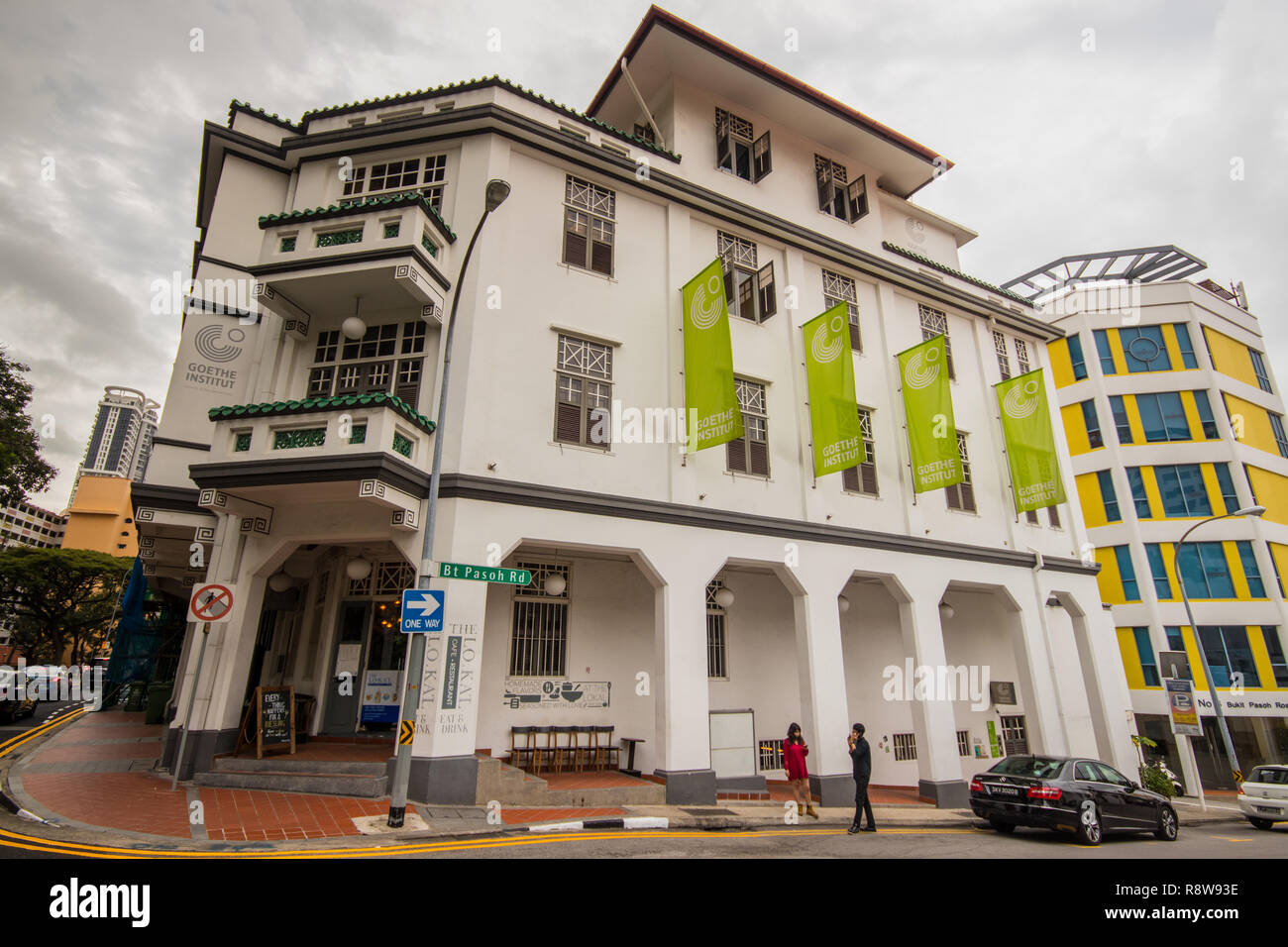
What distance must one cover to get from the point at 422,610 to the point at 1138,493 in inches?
1327

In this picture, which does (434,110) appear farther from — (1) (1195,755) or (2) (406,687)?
(1) (1195,755)

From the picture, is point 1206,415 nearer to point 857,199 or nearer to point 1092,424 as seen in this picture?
point 1092,424

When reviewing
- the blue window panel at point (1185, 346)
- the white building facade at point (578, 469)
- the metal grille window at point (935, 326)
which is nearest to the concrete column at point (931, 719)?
the white building facade at point (578, 469)

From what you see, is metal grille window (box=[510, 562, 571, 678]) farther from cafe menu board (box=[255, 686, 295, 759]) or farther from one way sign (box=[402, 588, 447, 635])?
one way sign (box=[402, 588, 447, 635])

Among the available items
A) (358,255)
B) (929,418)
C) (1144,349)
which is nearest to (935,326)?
(929,418)

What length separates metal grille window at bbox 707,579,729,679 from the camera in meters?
15.4

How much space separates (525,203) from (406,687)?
1025 cm

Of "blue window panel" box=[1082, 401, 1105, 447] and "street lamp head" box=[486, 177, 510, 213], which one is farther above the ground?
"blue window panel" box=[1082, 401, 1105, 447]

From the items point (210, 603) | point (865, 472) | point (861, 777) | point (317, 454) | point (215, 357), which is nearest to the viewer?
point (210, 603)

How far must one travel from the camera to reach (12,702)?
21.3 m

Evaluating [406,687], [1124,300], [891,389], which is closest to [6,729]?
[406,687]

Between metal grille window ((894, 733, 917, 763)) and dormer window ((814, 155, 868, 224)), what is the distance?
15.2m

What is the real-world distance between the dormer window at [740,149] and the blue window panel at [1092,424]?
23831 millimetres

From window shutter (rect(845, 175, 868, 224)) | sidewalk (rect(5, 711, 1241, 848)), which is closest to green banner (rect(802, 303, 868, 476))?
window shutter (rect(845, 175, 868, 224))
